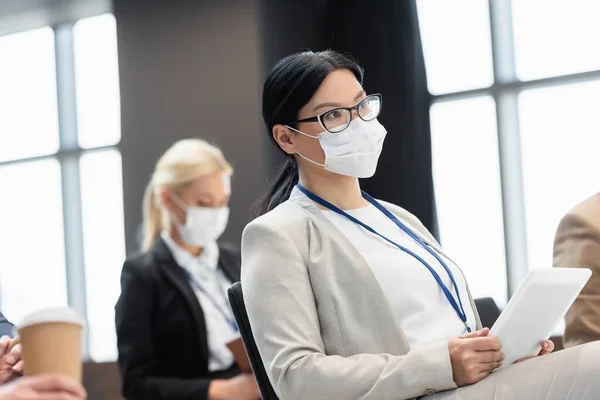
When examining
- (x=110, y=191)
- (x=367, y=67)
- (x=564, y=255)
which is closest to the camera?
(x=564, y=255)

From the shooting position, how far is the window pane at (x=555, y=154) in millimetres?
5520

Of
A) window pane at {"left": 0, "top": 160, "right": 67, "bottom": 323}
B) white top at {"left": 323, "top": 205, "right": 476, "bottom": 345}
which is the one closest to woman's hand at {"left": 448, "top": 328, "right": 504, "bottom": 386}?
white top at {"left": 323, "top": 205, "right": 476, "bottom": 345}

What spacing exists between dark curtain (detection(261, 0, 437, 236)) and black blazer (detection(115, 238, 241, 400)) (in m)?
2.09

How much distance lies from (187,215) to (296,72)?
2452 millimetres

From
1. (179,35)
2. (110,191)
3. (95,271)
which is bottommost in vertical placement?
(95,271)

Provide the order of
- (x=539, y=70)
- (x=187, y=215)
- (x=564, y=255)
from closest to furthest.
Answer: (x=564, y=255) → (x=187, y=215) → (x=539, y=70)

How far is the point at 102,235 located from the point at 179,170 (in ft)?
9.14

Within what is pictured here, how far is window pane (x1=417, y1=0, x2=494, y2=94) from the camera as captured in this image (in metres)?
5.96

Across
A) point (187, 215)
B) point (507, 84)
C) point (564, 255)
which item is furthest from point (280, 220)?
point (507, 84)

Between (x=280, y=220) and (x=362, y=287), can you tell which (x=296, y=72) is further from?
(x=362, y=287)

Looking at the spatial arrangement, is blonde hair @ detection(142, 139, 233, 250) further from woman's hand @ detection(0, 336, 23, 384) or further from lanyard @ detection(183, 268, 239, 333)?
woman's hand @ detection(0, 336, 23, 384)

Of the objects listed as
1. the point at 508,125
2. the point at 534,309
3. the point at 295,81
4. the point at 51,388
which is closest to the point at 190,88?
the point at 508,125

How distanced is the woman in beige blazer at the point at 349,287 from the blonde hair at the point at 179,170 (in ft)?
6.46

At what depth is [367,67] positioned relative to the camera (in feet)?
20.2
